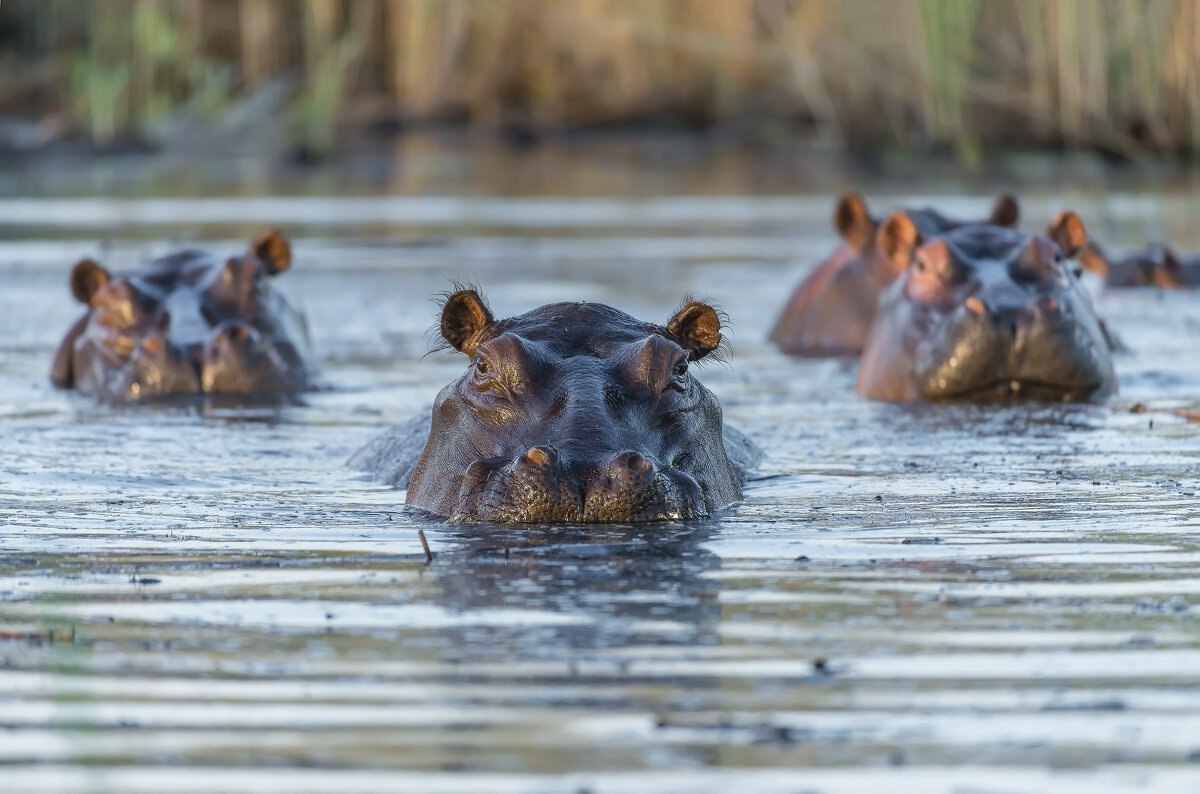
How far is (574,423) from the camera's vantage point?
6.06 m

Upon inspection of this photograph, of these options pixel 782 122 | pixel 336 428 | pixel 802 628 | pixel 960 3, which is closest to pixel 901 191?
pixel 960 3

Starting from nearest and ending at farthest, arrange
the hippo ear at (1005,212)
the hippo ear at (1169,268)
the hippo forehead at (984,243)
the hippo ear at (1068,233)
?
the hippo forehead at (984,243)
the hippo ear at (1068,233)
the hippo ear at (1005,212)
the hippo ear at (1169,268)

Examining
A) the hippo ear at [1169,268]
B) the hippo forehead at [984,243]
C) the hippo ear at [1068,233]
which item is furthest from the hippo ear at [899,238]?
the hippo ear at [1169,268]

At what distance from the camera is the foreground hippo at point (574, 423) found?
5.96 m

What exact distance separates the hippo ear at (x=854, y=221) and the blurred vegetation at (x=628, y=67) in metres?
6.42

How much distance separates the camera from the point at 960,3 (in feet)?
59.1

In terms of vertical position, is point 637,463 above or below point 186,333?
above

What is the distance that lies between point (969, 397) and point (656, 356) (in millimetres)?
3225

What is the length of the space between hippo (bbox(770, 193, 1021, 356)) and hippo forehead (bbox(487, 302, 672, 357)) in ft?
15.7

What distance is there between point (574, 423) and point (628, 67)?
1895 cm

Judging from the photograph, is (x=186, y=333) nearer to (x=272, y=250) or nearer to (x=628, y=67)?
(x=272, y=250)

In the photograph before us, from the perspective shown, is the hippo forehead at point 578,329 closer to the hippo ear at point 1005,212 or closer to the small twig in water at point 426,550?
the small twig in water at point 426,550

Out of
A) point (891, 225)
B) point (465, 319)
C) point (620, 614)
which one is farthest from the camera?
point (891, 225)

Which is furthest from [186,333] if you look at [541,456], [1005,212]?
[541,456]
